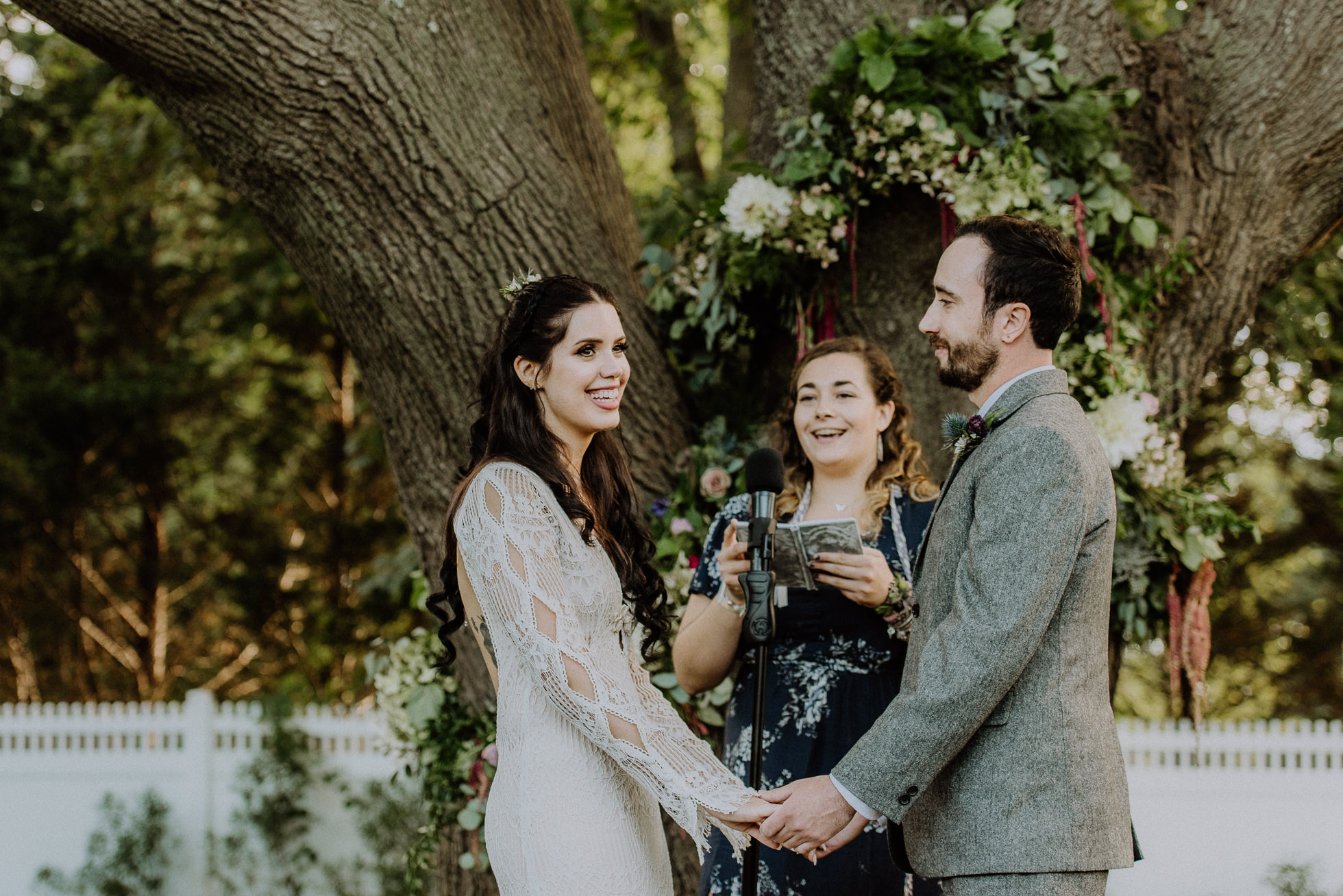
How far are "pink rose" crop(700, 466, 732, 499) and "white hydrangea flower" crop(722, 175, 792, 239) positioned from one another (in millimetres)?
790

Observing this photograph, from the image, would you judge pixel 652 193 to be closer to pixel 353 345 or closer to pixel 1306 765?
pixel 353 345

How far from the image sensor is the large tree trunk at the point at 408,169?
300cm

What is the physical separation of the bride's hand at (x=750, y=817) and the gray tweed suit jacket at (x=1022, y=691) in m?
0.20

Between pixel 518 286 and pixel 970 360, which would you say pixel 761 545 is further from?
pixel 518 286

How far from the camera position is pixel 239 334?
9.13m

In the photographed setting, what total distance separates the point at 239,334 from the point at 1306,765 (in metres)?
8.76

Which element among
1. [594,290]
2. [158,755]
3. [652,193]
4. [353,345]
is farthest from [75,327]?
[594,290]

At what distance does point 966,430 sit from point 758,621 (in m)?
0.60

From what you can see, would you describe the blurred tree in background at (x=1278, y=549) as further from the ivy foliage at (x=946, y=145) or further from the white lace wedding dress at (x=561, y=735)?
the white lace wedding dress at (x=561, y=735)

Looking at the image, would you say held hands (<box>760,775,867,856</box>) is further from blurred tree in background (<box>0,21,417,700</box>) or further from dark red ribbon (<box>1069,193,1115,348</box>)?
blurred tree in background (<box>0,21,417,700</box>)

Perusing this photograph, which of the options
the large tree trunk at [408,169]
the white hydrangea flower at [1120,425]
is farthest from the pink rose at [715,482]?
the white hydrangea flower at [1120,425]

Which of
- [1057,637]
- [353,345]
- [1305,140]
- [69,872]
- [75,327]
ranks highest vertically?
[75,327]

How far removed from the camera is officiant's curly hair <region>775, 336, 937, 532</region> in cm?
302

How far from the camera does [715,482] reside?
3498mm
